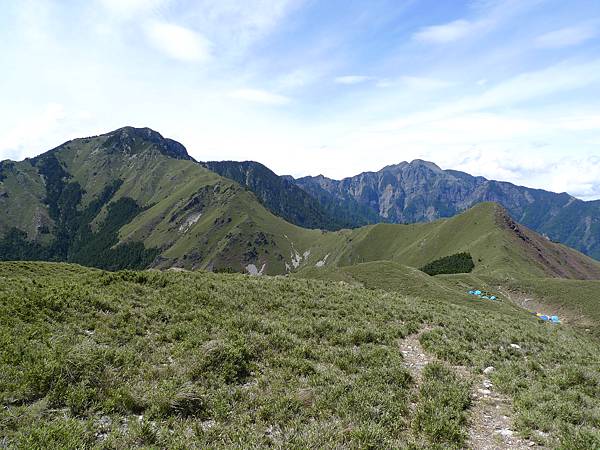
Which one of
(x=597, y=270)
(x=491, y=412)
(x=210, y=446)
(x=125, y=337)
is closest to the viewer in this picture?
(x=210, y=446)

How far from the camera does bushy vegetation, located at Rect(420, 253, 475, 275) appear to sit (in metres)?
137

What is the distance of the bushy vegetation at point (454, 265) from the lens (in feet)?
448

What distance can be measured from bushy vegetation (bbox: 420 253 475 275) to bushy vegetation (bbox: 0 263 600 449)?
12503 cm

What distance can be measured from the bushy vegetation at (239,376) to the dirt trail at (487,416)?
39 cm

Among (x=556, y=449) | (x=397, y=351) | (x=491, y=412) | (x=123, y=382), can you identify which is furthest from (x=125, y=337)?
(x=556, y=449)

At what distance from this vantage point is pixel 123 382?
37.2 feet

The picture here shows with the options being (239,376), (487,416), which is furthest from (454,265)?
(239,376)

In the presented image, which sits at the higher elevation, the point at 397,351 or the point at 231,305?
the point at 231,305

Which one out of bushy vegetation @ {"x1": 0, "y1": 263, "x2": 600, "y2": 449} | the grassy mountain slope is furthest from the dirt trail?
the grassy mountain slope

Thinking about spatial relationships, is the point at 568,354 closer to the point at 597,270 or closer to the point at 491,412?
the point at 491,412

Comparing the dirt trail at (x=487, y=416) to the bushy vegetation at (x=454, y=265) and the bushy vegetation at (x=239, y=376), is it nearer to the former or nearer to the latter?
the bushy vegetation at (x=239, y=376)

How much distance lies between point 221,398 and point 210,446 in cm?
234

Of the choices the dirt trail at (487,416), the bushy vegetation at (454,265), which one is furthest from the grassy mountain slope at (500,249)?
the dirt trail at (487,416)

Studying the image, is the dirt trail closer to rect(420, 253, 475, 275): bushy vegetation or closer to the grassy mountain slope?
the grassy mountain slope
